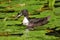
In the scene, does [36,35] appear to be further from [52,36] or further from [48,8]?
[48,8]

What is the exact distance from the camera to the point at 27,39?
14.0 ft

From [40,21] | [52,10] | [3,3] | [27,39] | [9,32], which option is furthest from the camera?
[3,3]

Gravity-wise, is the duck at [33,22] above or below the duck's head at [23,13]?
below

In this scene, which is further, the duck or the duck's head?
the duck's head

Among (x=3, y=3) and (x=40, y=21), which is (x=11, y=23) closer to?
(x=40, y=21)

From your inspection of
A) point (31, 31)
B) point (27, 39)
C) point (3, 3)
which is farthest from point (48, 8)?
point (27, 39)

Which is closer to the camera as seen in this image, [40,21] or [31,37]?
[31,37]

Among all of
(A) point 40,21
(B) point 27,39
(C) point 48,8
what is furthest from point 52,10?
(B) point 27,39

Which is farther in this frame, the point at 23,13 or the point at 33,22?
the point at 23,13

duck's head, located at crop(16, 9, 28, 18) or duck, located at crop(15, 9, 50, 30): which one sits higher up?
duck's head, located at crop(16, 9, 28, 18)

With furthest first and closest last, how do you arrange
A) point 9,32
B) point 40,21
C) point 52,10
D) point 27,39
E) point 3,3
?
point 3,3 < point 52,10 < point 40,21 < point 9,32 < point 27,39

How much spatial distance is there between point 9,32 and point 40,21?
24.3 inches

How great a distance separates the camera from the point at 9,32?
4539mm

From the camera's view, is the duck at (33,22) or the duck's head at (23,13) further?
the duck's head at (23,13)
